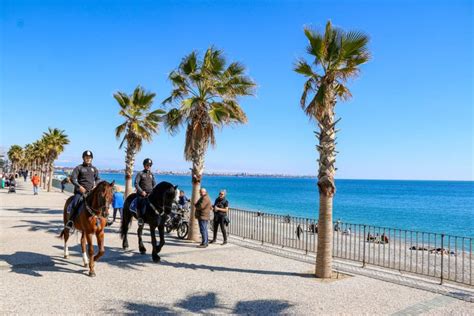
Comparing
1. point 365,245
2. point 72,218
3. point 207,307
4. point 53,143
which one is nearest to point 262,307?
point 207,307

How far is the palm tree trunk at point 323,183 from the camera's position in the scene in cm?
902

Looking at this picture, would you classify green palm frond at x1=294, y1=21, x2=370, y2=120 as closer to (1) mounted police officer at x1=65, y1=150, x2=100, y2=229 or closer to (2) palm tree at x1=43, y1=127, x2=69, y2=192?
(1) mounted police officer at x1=65, y1=150, x2=100, y2=229

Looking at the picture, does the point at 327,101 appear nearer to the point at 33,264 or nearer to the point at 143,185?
the point at 143,185

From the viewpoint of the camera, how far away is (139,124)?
65.1 ft

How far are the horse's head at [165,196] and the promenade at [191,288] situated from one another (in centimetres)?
164

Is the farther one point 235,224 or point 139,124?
point 139,124

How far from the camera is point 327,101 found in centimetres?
902

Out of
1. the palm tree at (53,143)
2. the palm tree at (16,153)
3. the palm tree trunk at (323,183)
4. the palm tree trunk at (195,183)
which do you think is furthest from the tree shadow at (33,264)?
the palm tree at (16,153)

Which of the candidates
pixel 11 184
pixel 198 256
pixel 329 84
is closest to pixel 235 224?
pixel 198 256

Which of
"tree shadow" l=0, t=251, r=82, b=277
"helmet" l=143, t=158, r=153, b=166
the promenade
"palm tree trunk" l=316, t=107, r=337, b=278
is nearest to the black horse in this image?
the promenade

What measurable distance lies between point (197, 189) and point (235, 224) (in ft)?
12.2

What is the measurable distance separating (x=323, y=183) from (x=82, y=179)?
654 centimetres

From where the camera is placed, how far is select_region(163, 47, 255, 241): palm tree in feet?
44.3

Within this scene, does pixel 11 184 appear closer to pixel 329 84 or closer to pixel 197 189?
pixel 197 189
